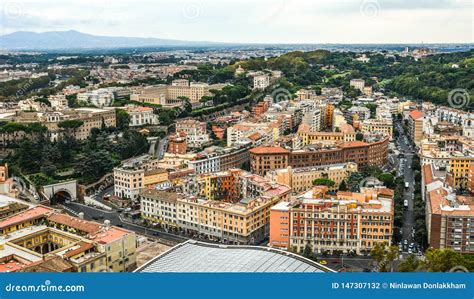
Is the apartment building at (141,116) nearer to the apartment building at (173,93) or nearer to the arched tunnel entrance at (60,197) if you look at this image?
the apartment building at (173,93)

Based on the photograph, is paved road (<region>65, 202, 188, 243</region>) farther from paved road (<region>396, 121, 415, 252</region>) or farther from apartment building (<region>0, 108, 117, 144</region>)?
paved road (<region>396, 121, 415, 252</region>)

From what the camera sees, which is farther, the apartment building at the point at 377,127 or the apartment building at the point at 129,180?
the apartment building at the point at 377,127

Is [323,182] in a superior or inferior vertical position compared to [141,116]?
inferior

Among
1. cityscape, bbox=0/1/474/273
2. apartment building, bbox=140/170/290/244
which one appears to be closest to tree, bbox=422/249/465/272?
cityscape, bbox=0/1/474/273

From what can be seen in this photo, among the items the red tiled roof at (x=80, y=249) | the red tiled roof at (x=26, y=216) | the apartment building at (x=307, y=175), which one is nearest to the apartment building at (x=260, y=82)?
the apartment building at (x=307, y=175)

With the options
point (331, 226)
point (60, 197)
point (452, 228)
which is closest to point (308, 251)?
point (331, 226)

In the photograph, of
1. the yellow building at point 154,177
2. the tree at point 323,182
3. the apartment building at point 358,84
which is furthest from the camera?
the apartment building at point 358,84

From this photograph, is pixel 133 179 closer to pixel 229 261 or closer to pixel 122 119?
pixel 122 119
